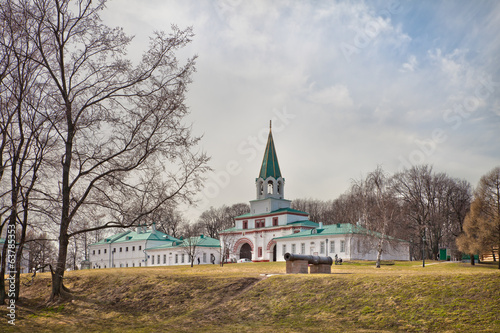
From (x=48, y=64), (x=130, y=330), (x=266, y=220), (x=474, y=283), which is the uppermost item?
(x=48, y=64)

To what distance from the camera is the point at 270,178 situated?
A: 234 ft

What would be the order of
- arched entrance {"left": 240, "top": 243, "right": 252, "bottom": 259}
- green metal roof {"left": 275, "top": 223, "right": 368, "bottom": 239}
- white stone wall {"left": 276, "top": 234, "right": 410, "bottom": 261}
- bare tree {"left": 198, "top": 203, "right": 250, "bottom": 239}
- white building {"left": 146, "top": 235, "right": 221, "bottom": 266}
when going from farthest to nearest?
bare tree {"left": 198, "top": 203, "right": 250, "bottom": 239} < white building {"left": 146, "top": 235, "right": 221, "bottom": 266} < arched entrance {"left": 240, "top": 243, "right": 252, "bottom": 259} < green metal roof {"left": 275, "top": 223, "right": 368, "bottom": 239} < white stone wall {"left": 276, "top": 234, "right": 410, "bottom": 261}

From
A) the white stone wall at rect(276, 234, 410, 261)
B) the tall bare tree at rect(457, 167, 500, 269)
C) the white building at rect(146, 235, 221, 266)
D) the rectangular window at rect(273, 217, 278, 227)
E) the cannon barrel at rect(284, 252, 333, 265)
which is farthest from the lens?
the white building at rect(146, 235, 221, 266)

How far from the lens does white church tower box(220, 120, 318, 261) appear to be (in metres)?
67.4

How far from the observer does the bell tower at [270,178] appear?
7144cm

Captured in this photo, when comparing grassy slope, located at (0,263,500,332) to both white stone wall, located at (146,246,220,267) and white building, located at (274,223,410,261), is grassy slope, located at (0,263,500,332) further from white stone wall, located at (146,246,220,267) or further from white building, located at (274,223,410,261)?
white stone wall, located at (146,246,220,267)

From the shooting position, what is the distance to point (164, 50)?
2269 cm

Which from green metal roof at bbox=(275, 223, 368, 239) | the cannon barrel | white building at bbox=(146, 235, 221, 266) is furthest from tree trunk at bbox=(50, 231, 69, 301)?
white building at bbox=(146, 235, 221, 266)

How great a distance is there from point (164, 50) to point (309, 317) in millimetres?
13495

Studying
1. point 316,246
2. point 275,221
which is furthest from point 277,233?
point 316,246

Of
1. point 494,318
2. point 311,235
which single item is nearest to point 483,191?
point 311,235

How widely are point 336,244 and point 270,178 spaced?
16.6 m

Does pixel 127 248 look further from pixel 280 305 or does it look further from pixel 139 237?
pixel 280 305

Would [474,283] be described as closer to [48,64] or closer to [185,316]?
[185,316]
